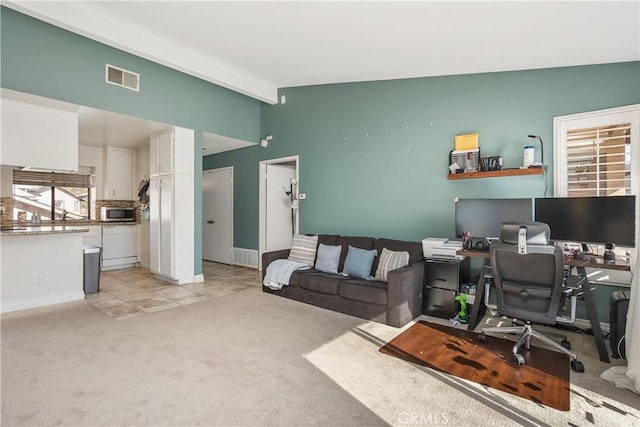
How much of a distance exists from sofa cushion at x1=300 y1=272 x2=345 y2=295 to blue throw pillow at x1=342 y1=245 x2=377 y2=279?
0.19 metres

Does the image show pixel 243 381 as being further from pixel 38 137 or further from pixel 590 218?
pixel 38 137

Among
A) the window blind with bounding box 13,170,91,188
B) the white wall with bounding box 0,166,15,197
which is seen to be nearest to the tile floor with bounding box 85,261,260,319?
the window blind with bounding box 13,170,91,188

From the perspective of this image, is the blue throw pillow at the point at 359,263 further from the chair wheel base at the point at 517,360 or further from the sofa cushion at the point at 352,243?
the chair wheel base at the point at 517,360

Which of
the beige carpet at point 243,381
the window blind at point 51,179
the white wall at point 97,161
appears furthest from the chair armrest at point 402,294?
the window blind at point 51,179

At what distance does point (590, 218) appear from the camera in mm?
2957

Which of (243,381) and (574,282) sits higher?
(574,282)

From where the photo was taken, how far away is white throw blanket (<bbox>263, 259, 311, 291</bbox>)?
170 inches

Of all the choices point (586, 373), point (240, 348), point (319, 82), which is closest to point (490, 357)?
point (586, 373)

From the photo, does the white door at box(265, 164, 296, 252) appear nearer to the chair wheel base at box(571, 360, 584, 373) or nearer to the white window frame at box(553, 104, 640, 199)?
the white window frame at box(553, 104, 640, 199)

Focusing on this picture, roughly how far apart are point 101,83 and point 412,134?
157 inches

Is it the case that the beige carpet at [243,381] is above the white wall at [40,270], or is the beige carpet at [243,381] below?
below

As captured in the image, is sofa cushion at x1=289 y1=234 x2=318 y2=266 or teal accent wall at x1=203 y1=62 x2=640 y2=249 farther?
sofa cushion at x1=289 y1=234 x2=318 y2=266

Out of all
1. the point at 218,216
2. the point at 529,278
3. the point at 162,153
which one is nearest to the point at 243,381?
the point at 529,278

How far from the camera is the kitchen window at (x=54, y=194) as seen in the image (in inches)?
229
